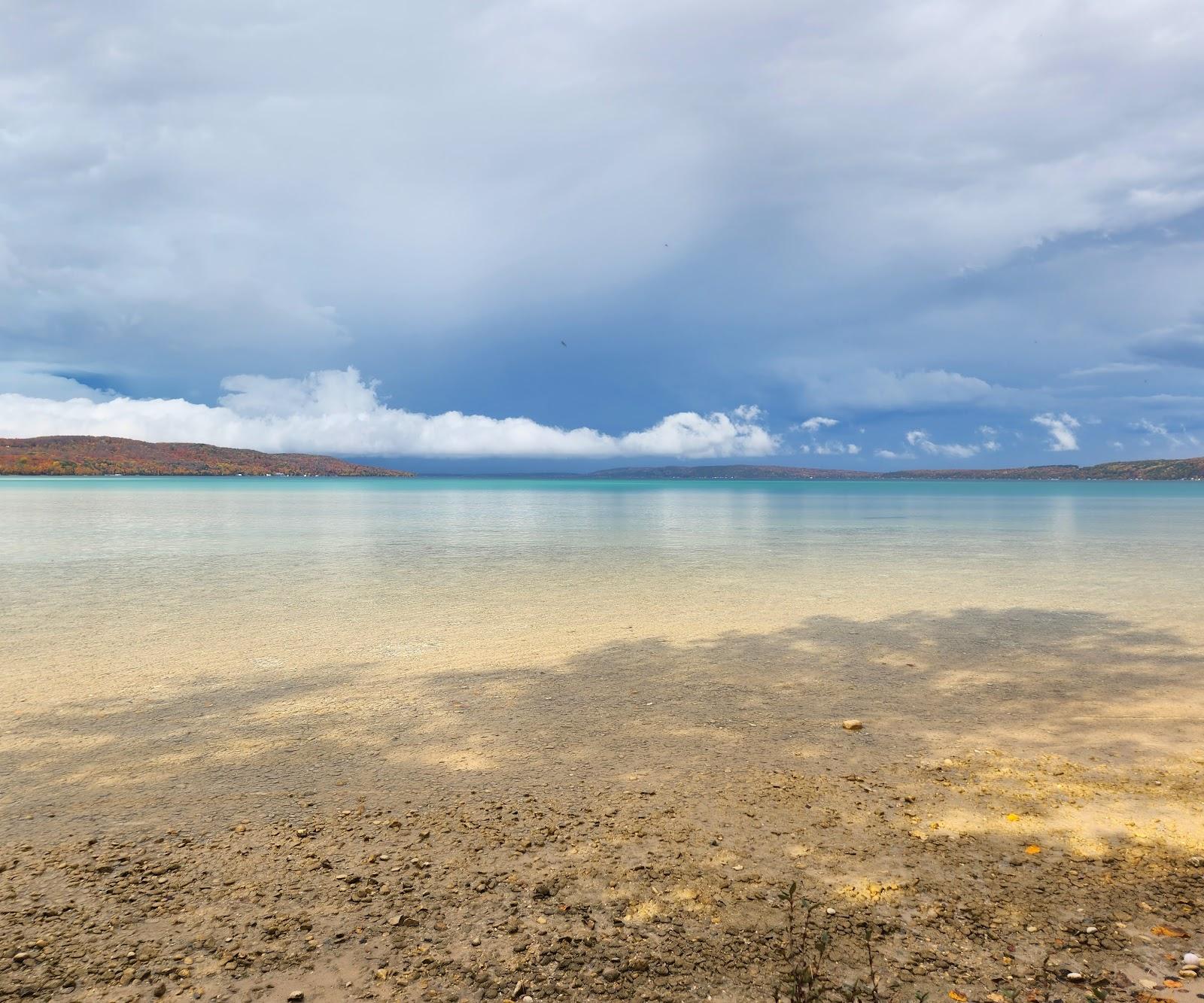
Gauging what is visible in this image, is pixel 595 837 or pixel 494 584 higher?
pixel 595 837

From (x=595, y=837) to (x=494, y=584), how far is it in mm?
15404

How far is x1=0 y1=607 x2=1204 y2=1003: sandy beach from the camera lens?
416 centimetres

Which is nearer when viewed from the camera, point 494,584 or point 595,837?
point 595,837

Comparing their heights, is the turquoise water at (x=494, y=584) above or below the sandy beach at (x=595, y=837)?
below

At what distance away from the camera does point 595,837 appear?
18.7 feet

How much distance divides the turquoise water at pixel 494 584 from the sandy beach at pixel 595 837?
3043 millimetres

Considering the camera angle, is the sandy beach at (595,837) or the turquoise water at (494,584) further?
the turquoise water at (494,584)

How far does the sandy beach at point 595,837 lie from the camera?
4164 mm

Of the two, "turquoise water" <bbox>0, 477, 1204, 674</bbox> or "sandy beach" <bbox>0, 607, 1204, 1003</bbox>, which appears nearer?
"sandy beach" <bbox>0, 607, 1204, 1003</bbox>

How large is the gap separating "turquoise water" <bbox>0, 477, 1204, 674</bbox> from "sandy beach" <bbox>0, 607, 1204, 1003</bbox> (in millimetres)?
3043

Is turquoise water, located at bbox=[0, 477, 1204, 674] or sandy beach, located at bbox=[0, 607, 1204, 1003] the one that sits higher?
sandy beach, located at bbox=[0, 607, 1204, 1003]

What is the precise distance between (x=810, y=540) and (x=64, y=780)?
3343 cm

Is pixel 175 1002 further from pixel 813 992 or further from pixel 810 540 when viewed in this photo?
pixel 810 540

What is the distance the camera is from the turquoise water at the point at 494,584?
1353 cm
